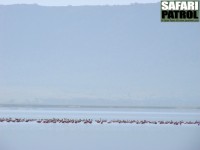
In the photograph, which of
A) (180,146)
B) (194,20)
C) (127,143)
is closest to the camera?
(194,20)

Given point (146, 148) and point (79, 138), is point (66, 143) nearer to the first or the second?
point (79, 138)

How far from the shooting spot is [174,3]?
10.3m

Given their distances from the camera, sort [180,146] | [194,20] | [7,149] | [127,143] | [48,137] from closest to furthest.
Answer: [194,20] < [7,149] < [180,146] < [127,143] < [48,137]

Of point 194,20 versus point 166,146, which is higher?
point 194,20

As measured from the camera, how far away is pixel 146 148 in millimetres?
12320

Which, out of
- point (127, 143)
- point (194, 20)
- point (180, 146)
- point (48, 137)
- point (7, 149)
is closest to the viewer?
point (194, 20)

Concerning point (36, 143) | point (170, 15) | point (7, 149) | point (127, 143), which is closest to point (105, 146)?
point (127, 143)

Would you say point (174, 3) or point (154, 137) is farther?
point (154, 137)

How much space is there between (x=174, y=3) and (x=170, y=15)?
241mm

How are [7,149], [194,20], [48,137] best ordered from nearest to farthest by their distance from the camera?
[194,20] < [7,149] < [48,137]

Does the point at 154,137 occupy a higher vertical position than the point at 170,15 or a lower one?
lower

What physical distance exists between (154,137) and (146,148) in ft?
7.71

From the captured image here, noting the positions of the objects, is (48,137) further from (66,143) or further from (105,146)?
(105,146)

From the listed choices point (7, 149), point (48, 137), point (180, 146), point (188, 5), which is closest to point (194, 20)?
point (188, 5)
